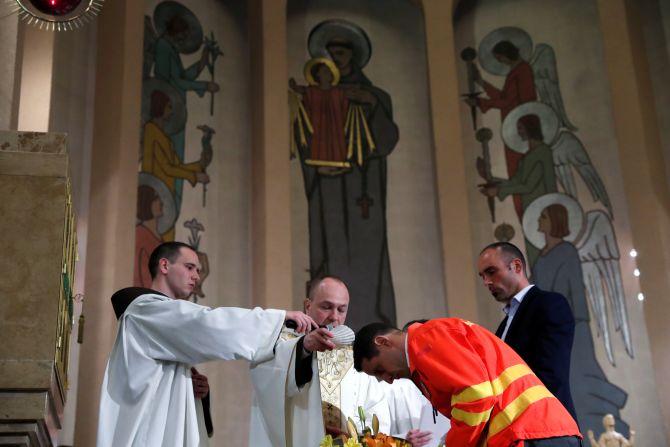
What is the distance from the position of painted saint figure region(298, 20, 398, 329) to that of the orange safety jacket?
545 centimetres

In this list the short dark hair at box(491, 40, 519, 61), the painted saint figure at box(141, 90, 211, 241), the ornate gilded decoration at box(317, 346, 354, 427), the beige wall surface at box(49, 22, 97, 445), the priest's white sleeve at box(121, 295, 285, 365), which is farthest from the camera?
the short dark hair at box(491, 40, 519, 61)

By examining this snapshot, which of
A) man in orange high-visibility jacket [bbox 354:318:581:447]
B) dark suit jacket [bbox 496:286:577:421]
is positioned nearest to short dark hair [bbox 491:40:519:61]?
dark suit jacket [bbox 496:286:577:421]

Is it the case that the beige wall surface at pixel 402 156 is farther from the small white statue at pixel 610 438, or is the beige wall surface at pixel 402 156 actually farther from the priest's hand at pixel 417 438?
the priest's hand at pixel 417 438

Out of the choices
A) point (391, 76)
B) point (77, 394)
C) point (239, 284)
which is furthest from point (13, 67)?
point (391, 76)

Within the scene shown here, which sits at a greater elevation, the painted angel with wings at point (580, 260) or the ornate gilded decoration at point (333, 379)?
the painted angel with wings at point (580, 260)

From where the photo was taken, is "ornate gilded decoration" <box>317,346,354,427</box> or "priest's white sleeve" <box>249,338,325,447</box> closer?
"priest's white sleeve" <box>249,338,325,447</box>

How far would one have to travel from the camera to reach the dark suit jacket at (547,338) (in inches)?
184

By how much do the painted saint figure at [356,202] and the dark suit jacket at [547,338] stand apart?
15.0ft

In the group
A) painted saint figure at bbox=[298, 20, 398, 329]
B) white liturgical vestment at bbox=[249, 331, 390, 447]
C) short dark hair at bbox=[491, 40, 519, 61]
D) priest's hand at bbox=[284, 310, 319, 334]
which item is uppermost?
short dark hair at bbox=[491, 40, 519, 61]

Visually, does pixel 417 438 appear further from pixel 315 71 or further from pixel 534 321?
pixel 315 71

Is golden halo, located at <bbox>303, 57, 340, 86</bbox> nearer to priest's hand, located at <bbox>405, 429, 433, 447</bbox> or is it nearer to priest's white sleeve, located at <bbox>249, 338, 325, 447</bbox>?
priest's hand, located at <bbox>405, 429, 433, 447</bbox>

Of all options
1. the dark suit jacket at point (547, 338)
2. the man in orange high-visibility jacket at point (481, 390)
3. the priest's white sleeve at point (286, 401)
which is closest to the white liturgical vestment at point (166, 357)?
the priest's white sleeve at point (286, 401)

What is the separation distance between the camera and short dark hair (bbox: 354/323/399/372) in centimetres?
418

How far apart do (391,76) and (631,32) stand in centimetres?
268
